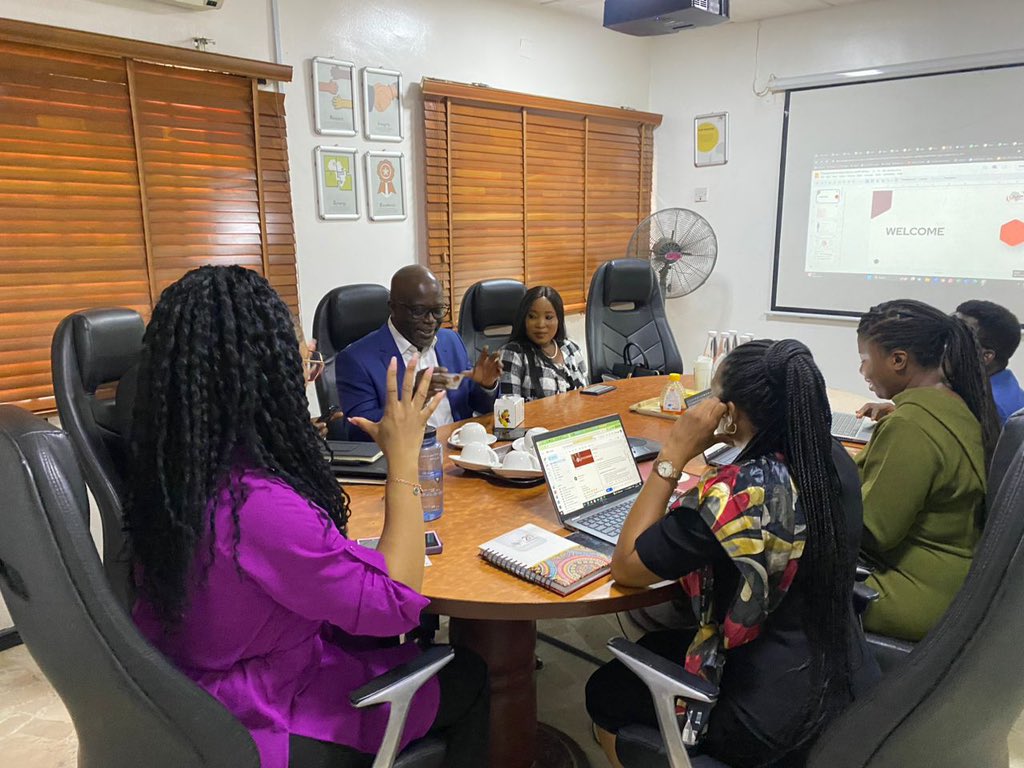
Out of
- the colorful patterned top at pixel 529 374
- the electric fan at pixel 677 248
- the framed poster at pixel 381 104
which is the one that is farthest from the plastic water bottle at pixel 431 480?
the electric fan at pixel 677 248

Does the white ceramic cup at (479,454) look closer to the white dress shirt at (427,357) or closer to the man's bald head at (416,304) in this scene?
the white dress shirt at (427,357)

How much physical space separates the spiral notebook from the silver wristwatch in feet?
0.64

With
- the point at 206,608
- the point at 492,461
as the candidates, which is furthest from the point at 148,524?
the point at 492,461

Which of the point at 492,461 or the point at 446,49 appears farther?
the point at 446,49

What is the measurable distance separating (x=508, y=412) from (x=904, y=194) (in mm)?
2970

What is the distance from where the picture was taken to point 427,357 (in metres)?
2.44

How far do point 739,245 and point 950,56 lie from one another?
1.42 meters

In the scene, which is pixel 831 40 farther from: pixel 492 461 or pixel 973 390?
pixel 492 461

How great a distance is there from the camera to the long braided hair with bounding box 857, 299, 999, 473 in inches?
61.8

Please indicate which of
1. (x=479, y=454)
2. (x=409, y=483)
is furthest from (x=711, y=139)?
(x=409, y=483)

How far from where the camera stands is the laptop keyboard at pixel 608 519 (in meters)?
1.50

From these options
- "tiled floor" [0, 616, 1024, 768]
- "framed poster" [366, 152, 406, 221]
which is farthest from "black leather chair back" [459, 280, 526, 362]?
"tiled floor" [0, 616, 1024, 768]

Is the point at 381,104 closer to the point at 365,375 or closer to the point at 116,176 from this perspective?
the point at 116,176

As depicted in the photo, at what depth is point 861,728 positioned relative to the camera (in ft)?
3.33
